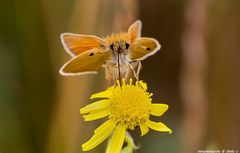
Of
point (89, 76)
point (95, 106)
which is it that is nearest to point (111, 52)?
point (95, 106)

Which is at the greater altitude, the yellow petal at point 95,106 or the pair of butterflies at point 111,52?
the pair of butterflies at point 111,52

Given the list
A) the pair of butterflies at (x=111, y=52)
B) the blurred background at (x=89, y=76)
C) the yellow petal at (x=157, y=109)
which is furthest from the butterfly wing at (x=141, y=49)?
the blurred background at (x=89, y=76)

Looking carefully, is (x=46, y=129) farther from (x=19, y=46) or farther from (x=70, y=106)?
(x=19, y=46)

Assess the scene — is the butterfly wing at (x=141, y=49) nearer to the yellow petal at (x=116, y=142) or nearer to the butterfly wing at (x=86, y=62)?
the butterfly wing at (x=86, y=62)

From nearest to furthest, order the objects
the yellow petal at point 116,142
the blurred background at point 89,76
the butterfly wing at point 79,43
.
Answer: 1. the yellow petal at point 116,142
2. the butterfly wing at point 79,43
3. the blurred background at point 89,76

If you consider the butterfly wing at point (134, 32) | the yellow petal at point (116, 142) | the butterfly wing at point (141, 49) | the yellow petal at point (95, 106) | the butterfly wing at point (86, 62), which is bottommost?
the yellow petal at point (116, 142)

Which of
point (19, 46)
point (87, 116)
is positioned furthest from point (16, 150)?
point (87, 116)

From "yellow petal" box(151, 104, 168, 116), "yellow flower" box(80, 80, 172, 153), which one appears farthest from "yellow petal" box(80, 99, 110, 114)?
"yellow petal" box(151, 104, 168, 116)

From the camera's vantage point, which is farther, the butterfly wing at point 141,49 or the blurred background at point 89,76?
the blurred background at point 89,76
